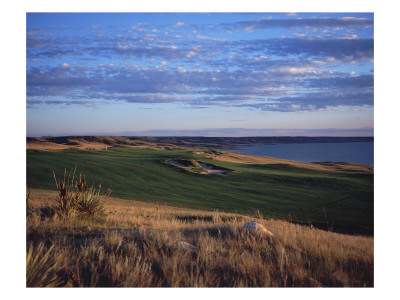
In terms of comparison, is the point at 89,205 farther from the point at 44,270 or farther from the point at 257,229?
the point at 257,229

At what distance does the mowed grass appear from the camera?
1474cm

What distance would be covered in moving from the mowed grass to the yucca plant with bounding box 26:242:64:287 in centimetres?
1130

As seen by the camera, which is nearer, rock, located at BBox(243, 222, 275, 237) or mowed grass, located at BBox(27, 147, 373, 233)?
rock, located at BBox(243, 222, 275, 237)

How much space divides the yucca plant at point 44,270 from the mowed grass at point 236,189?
11304 mm

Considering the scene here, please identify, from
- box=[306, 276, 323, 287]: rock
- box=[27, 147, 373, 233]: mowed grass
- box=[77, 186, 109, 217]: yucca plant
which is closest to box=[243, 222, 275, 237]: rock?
box=[306, 276, 323, 287]: rock

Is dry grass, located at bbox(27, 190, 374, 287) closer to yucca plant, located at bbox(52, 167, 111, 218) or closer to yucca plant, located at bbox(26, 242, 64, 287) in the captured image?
yucca plant, located at bbox(26, 242, 64, 287)

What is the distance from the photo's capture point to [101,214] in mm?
6184

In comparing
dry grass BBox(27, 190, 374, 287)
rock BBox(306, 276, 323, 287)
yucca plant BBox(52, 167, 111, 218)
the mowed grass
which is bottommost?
the mowed grass

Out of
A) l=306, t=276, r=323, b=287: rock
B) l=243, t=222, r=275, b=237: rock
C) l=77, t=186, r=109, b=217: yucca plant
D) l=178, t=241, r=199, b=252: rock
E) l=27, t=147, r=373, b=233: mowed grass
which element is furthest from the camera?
l=27, t=147, r=373, b=233: mowed grass
